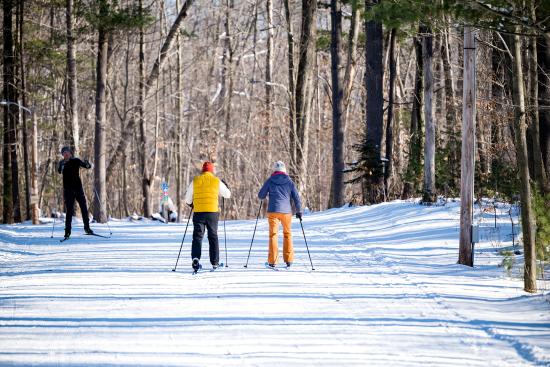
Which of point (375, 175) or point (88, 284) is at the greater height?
point (375, 175)

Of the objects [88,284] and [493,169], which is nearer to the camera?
[88,284]

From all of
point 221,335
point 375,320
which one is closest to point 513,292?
point 375,320

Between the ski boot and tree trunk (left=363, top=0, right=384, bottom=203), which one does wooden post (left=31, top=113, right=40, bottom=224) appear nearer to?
tree trunk (left=363, top=0, right=384, bottom=203)

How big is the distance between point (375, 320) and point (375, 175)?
17.5 metres

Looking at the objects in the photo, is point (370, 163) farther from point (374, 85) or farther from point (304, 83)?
point (304, 83)

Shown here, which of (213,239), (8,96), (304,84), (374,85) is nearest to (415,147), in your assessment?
(374,85)

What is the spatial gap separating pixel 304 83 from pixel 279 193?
17309mm

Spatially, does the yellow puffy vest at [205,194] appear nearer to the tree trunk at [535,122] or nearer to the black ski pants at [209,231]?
the black ski pants at [209,231]

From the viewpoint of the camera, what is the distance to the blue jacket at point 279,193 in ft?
48.6

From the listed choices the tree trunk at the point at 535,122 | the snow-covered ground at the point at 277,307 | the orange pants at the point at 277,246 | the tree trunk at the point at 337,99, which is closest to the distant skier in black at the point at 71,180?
the snow-covered ground at the point at 277,307

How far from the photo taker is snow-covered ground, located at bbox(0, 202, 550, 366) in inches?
306

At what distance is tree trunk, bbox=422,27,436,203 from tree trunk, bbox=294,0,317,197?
958 centimetres

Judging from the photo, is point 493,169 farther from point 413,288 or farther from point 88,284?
point 88,284

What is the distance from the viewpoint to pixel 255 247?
17516 millimetres
